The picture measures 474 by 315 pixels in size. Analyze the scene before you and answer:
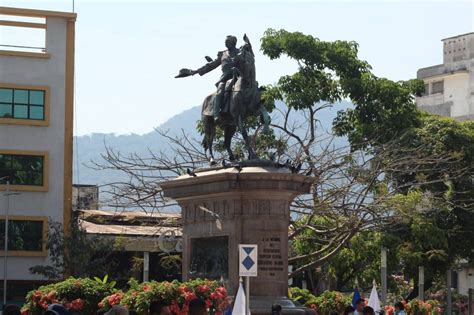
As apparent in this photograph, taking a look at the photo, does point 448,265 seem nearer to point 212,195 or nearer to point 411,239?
point 411,239

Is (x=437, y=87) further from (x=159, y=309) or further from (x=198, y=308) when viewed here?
(x=198, y=308)

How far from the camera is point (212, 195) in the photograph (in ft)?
84.2

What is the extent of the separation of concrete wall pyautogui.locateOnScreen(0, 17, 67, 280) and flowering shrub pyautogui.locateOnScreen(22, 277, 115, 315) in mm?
33733

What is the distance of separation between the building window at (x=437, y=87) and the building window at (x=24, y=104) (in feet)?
100

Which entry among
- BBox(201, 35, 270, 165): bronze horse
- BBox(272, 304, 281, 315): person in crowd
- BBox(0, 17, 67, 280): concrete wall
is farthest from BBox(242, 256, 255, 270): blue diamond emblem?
BBox(0, 17, 67, 280): concrete wall

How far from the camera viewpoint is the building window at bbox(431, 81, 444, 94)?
81.6 m

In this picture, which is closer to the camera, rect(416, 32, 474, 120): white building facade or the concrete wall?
the concrete wall

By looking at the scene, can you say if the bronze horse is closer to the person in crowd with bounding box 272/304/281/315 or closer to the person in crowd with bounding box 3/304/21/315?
the person in crowd with bounding box 272/304/281/315

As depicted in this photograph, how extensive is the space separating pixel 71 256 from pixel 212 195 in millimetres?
27934

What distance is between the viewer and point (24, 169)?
2347 inches

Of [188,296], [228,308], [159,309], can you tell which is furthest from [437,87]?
[159,309]

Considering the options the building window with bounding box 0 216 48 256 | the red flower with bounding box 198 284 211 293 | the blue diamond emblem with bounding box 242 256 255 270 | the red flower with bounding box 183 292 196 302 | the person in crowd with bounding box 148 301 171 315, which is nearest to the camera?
the person in crowd with bounding box 148 301 171 315

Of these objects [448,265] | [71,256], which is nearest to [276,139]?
[448,265]

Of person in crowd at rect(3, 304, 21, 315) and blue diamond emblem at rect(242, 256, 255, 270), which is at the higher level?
blue diamond emblem at rect(242, 256, 255, 270)
